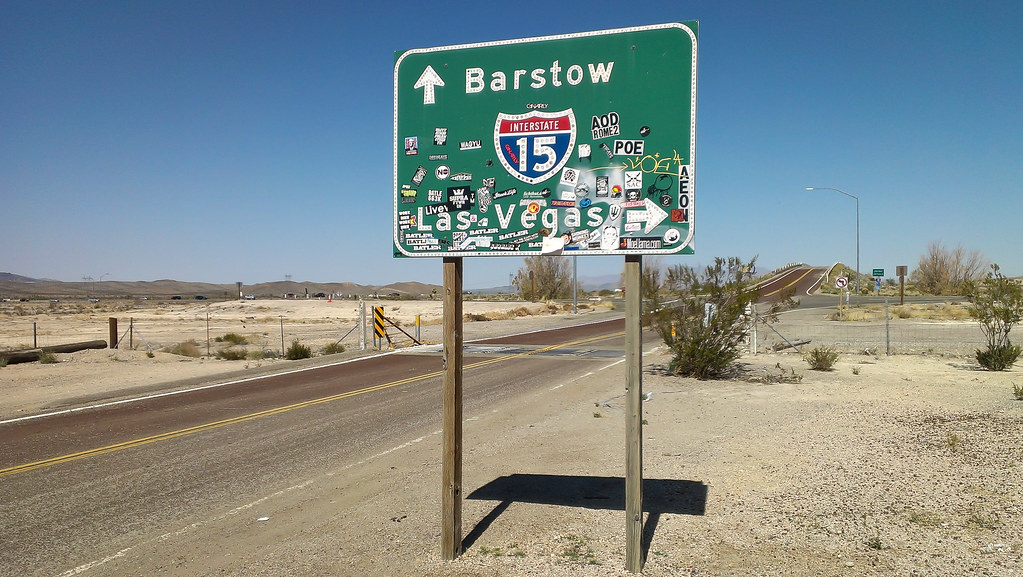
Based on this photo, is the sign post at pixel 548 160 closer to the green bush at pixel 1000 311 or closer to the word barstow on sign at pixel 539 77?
the word barstow on sign at pixel 539 77

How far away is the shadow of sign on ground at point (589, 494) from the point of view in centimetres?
661

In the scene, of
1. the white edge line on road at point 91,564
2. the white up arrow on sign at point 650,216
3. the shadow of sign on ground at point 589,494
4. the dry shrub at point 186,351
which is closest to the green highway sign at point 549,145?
the white up arrow on sign at point 650,216

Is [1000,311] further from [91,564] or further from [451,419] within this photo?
[91,564]

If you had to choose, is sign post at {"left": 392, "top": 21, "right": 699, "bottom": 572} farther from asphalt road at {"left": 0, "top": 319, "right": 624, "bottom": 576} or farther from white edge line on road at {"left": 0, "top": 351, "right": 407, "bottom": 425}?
white edge line on road at {"left": 0, "top": 351, "right": 407, "bottom": 425}

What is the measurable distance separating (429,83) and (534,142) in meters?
1.03

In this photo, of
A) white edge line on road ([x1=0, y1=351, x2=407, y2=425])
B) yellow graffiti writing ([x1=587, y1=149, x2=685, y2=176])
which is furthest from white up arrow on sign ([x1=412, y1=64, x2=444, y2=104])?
white edge line on road ([x1=0, y1=351, x2=407, y2=425])

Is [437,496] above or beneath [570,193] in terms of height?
beneath

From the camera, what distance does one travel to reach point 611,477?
7.95m

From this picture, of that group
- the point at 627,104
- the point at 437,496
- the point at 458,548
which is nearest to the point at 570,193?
the point at 627,104

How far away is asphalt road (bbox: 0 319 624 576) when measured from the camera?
21.2 ft

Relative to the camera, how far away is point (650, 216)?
5.10m

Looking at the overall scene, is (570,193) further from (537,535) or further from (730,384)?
(730,384)

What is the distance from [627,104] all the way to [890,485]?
474 cm

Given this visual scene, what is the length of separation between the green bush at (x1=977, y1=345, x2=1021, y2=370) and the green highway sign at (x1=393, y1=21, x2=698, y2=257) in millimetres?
16005
